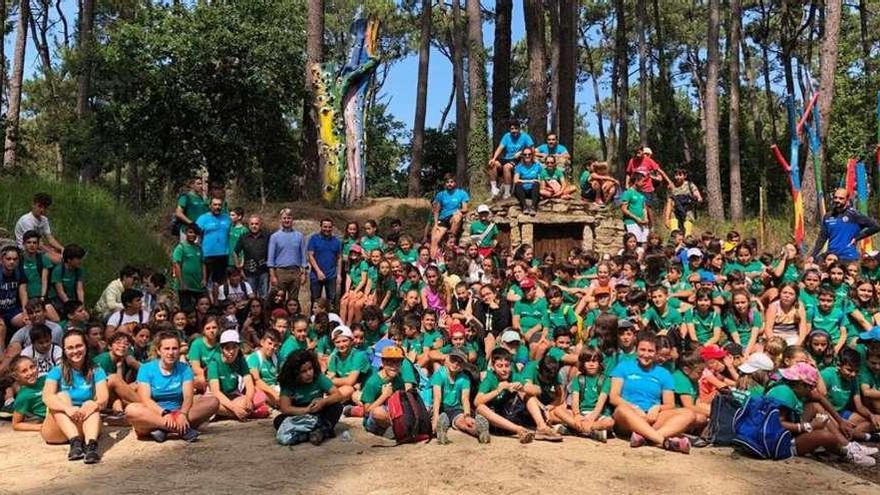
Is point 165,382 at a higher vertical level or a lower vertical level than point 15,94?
lower

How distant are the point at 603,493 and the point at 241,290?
5327 millimetres

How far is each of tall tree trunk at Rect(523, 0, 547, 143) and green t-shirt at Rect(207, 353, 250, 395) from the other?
369 inches

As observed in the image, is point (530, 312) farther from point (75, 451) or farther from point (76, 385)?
point (75, 451)

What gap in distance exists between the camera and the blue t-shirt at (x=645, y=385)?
6.20 meters

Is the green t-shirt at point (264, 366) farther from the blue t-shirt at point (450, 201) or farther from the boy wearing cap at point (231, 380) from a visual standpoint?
the blue t-shirt at point (450, 201)

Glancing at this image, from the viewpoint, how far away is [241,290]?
8.96 meters

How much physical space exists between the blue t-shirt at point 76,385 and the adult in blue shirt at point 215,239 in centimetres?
335

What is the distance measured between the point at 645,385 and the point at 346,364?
2.49m

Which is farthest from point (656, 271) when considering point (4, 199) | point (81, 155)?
point (81, 155)

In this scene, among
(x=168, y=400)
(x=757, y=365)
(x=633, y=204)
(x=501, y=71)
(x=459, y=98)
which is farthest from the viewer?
(x=459, y=98)

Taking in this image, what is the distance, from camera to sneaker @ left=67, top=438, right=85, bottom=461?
17.8ft

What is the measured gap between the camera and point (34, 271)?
25.1 ft

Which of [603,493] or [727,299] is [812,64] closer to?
[727,299]

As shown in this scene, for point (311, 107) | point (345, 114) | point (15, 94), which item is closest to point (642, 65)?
point (345, 114)
